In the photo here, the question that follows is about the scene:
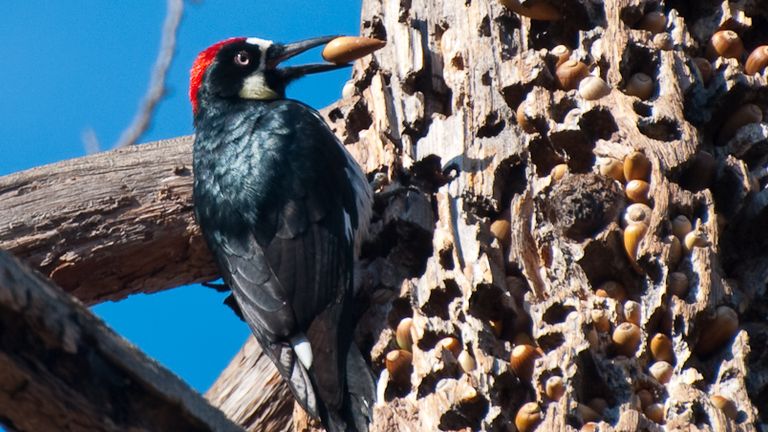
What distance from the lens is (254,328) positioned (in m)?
3.40

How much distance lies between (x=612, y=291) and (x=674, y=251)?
0.17 meters

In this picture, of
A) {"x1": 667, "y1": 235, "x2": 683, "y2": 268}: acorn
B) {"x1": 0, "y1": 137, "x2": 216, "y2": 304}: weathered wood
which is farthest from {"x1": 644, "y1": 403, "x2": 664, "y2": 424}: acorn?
{"x1": 0, "y1": 137, "x2": 216, "y2": 304}: weathered wood

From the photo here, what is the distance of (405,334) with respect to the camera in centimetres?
312

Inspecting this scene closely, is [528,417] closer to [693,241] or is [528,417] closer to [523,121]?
[693,241]

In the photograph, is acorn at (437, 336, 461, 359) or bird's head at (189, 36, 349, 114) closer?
acorn at (437, 336, 461, 359)

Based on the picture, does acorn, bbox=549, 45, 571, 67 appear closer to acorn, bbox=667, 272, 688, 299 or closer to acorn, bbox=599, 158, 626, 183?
acorn, bbox=599, 158, 626, 183

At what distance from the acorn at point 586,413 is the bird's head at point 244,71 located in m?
1.89

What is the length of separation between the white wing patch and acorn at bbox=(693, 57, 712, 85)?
4.15ft

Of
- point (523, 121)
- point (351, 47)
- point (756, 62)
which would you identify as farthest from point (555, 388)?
point (351, 47)

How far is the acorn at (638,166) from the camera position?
293 centimetres

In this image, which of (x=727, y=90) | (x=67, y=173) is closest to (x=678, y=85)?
(x=727, y=90)

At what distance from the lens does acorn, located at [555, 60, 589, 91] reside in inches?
125

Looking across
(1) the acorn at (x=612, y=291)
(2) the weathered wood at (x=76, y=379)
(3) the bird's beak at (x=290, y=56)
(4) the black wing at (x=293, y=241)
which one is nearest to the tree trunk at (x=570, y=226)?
(1) the acorn at (x=612, y=291)

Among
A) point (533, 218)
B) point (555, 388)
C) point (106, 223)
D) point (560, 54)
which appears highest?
point (106, 223)
